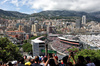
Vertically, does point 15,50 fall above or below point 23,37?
above

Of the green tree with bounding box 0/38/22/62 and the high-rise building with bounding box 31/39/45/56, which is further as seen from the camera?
the high-rise building with bounding box 31/39/45/56

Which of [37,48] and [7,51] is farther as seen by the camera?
[37,48]

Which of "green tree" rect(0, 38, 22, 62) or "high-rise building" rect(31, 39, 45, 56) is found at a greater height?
"green tree" rect(0, 38, 22, 62)

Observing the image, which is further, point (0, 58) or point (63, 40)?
point (63, 40)

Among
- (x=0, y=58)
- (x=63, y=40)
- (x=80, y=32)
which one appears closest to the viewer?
(x=0, y=58)

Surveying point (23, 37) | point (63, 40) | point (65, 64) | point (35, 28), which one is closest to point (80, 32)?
point (35, 28)

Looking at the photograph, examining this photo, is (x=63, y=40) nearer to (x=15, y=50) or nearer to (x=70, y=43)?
(x=70, y=43)

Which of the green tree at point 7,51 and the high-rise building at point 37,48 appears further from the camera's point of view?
the high-rise building at point 37,48

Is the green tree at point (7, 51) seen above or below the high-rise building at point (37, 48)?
above

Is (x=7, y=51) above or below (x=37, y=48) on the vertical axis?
above

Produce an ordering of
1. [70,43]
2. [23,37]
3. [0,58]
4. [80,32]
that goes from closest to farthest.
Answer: [0,58] < [70,43] < [23,37] < [80,32]

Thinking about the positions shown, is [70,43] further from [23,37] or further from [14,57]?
[23,37]
